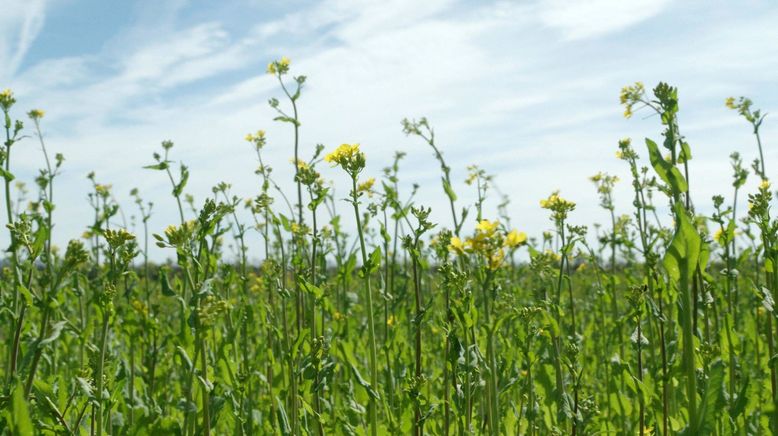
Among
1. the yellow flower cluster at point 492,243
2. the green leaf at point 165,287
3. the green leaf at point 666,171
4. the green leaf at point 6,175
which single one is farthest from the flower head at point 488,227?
the green leaf at point 6,175

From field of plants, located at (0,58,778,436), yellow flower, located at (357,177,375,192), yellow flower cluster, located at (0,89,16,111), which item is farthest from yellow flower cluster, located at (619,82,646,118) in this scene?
yellow flower cluster, located at (0,89,16,111)

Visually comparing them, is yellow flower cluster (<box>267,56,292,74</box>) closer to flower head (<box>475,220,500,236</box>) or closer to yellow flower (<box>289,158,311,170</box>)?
yellow flower (<box>289,158,311,170</box>)

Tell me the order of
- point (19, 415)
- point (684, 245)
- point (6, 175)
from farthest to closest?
1. point (6, 175)
2. point (19, 415)
3. point (684, 245)

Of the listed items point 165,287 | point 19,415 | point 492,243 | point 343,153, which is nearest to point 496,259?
point 492,243

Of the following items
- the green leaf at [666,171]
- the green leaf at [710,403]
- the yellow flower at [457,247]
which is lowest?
the green leaf at [710,403]

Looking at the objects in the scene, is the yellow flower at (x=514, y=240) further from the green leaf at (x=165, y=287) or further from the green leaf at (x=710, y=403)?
the green leaf at (x=165, y=287)

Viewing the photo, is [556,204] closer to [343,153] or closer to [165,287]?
[343,153]

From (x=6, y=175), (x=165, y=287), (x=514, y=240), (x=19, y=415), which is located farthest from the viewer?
(x=6, y=175)

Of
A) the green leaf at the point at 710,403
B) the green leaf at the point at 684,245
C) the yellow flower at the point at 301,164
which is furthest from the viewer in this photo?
the yellow flower at the point at 301,164

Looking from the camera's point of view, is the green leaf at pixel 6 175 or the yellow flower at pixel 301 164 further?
the yellow flower at pixel 301 164

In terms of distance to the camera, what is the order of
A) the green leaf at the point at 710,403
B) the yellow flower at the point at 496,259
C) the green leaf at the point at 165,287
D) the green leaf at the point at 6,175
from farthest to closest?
the green leaf at the point at 6,175
the green leaf at the point at 165,287
the yellow flower at the point at 496,259
the green leaf at the point at 710,403

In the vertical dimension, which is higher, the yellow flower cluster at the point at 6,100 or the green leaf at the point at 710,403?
the yellow flower cluster at the point at 6,100

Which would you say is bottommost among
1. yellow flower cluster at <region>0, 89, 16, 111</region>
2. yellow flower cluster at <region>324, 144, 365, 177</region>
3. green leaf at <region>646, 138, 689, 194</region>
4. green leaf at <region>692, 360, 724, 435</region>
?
green leaf at <region>692, 360, 724, 435</region>

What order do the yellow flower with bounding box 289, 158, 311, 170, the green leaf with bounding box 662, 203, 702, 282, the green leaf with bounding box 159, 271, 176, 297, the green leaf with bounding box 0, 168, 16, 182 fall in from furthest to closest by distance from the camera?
the yellow flower with bounding box 289, 158, 311, 170 < the green leaf with bounding box 0, 168, 16, 182 < the green leaf with bounding box 159, 271, 176, 297 < the green leaf with bounding box 662, 203, 702, 282
